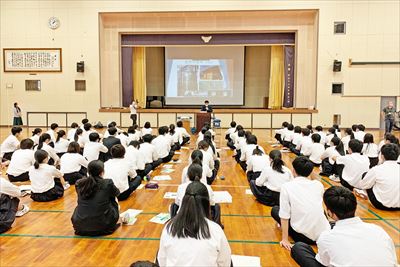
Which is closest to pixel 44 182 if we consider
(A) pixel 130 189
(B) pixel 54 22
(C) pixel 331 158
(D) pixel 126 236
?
(A) pixel 130 189

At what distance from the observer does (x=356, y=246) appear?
2217 millimetres

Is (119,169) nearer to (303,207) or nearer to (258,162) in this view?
(258,162)

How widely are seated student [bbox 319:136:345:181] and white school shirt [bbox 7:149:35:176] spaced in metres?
5.50

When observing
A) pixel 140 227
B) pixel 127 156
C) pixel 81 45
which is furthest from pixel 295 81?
pixel 140 227

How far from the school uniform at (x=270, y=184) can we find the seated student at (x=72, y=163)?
308 centimetres

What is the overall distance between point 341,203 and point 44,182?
4.47 m

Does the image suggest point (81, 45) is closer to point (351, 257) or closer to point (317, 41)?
point (317, 41)

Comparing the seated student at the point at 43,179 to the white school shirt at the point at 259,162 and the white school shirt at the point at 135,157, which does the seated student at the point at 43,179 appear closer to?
the white school shirt at the point at 135,157

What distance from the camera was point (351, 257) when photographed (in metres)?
2.20

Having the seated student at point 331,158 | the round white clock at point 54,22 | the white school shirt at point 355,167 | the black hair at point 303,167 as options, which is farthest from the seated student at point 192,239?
the round white clock at point 54,22

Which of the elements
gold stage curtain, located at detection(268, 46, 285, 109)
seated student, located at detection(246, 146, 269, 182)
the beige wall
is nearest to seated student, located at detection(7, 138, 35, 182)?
seated student, located at detection(246, 146, 269, 182)

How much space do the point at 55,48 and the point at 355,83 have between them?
44.2 feet

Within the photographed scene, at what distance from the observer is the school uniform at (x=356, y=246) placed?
217 centimetres

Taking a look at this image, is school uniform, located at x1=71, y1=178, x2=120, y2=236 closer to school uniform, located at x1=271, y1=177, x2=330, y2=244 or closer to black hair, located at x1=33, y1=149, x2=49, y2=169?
black hair, located at x1=33, y1=149, x2=49, y2=169
